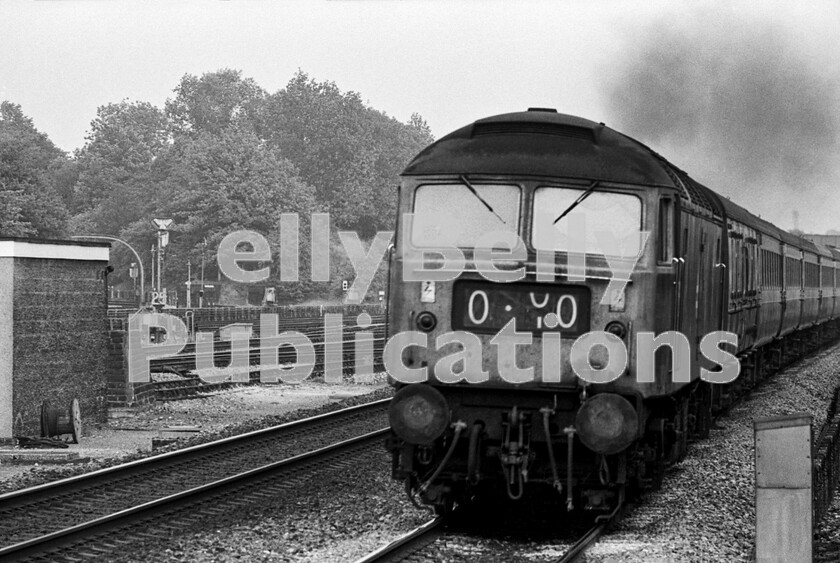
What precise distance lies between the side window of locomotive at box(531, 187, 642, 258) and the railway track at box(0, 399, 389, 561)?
4.14 metres

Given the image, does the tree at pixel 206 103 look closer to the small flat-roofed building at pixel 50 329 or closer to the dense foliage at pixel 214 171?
the dense foliage at pixel 214 171

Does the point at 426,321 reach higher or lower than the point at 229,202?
lower

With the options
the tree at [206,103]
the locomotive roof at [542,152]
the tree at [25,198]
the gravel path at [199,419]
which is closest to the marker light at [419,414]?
the locomotive roof at [542,152]

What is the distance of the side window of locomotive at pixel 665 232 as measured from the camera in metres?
10.2

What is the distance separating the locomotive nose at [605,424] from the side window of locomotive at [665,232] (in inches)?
52.8

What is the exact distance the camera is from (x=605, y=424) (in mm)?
9602

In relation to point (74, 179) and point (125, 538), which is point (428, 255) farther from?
point (74, 179)

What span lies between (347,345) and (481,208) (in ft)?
103

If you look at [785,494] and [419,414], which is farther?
[419,414]

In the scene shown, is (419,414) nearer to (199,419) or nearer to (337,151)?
(199,419)

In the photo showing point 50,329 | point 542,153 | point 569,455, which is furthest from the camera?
point 50,329

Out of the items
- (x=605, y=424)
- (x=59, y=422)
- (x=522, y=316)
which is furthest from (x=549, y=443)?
(x=59, y=422)

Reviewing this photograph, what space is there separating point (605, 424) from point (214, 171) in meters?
71.5

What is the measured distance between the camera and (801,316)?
96.7ft
